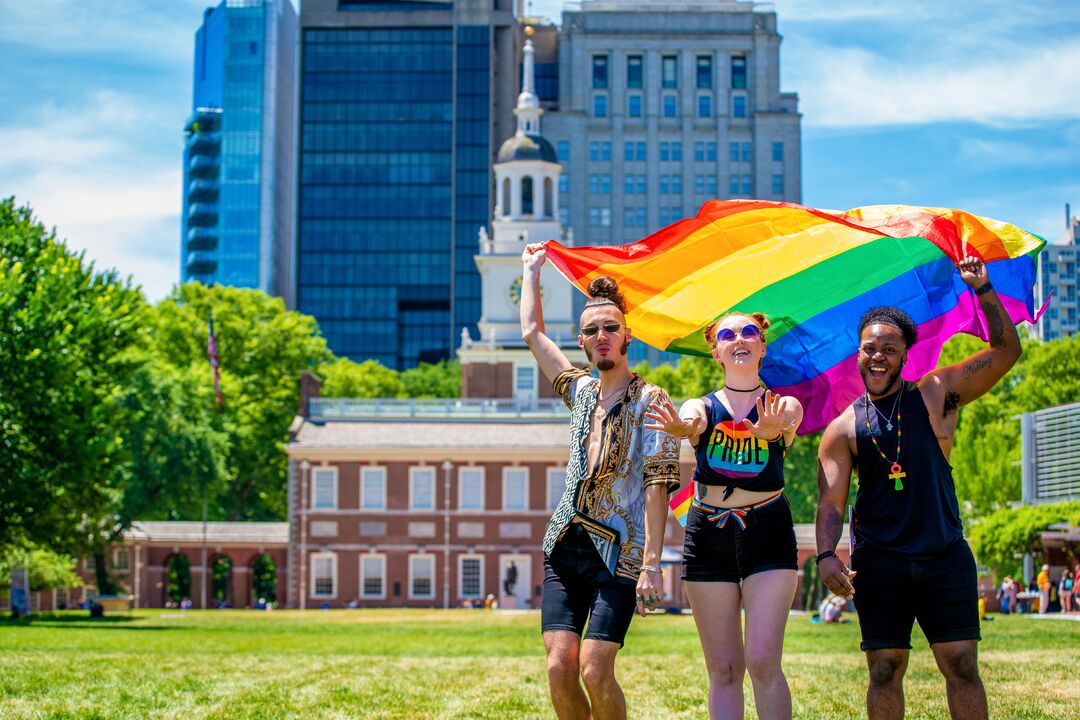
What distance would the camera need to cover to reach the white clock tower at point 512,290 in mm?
71562

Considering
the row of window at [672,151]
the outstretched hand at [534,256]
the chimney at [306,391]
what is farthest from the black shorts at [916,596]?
the row of window at [672,151]

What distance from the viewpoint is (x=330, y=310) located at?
150125mm

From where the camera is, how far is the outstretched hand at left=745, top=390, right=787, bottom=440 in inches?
335

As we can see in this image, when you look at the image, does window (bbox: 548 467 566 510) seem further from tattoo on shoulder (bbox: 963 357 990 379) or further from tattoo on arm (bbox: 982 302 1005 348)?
tattoo on shoulder (bbox: 963 357 990 379)

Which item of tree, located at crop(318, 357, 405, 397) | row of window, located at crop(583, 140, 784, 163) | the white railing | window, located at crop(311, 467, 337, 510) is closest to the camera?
window, located at crop(311, 467, 337, 510)

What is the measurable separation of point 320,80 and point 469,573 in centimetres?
9423

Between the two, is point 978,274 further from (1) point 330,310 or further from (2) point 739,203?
(1) point 330,310

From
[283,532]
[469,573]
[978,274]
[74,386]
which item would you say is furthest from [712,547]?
[283,532]

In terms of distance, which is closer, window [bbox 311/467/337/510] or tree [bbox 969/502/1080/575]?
tree [bbox 969/502/1080/575]

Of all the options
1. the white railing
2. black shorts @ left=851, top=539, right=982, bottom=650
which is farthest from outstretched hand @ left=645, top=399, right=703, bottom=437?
the white railing

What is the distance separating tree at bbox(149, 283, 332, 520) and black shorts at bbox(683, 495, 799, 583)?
64.3 m

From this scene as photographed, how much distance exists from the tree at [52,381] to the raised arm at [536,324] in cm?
2992

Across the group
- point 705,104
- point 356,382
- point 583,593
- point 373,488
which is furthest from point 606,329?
point 705,104

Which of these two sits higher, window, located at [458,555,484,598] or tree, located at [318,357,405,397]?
tree, located at [318,357,405,397]
